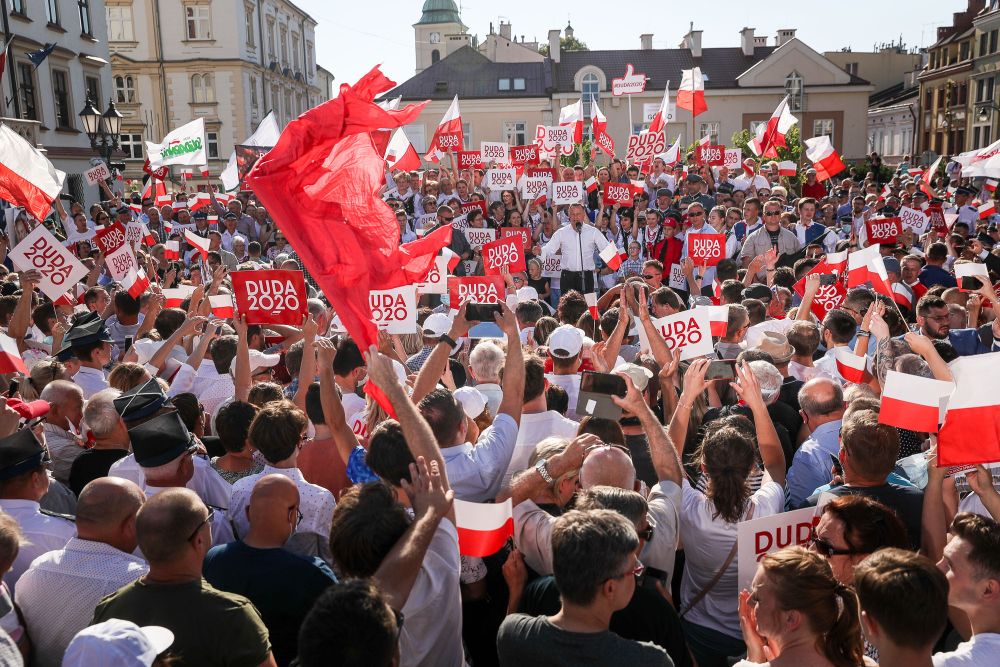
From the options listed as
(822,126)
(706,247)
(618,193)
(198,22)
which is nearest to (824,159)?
(618,193)

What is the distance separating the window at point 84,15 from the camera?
3241cm

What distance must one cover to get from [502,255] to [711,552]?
21.8 ft

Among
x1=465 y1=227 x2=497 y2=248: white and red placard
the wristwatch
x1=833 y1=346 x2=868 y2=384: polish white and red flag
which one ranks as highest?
x1=465 y1=227 x2=497 y2=248: white and red placard

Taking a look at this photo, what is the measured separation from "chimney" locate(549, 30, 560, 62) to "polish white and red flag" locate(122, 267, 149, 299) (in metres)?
54.9

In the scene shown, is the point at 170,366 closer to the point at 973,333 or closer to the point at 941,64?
the point at 973,333

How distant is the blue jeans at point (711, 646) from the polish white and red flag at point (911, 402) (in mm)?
1225

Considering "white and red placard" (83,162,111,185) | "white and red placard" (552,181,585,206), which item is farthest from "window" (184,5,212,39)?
"white and red placard" (552,181,585,206)

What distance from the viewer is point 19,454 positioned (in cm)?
376

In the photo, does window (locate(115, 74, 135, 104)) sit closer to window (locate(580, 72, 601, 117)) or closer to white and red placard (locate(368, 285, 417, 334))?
window (locate(580, 72, 601, 117))

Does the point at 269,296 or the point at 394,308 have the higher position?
the point at 269,296

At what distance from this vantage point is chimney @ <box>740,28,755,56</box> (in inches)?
2415

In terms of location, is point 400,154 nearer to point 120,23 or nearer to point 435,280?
point 435,280

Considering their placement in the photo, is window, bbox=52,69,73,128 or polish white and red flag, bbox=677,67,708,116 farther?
window, bbox=52,69,73,128

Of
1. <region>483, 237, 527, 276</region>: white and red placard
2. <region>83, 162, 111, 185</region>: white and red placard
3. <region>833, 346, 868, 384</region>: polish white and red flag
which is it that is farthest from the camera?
<region>83, 162, 111, 185</region>: white and red placard
